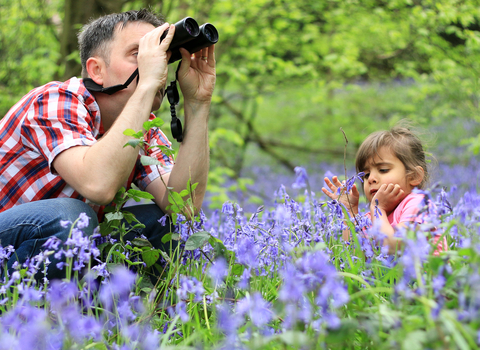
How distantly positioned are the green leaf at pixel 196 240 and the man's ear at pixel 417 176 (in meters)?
1.07

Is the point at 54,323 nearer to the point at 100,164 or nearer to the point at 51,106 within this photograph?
the point at 100,164

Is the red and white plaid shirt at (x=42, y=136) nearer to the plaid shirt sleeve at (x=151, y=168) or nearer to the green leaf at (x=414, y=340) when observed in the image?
the plaid shirt sleeve at (x=151, y=168)

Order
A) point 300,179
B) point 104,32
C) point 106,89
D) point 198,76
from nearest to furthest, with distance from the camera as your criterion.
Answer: point 300,179
point 106,89
point 104,32
point 198,76

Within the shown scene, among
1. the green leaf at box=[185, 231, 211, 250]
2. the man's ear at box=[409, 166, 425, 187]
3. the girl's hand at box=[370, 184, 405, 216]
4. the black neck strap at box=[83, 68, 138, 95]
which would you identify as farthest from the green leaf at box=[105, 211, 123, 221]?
the man's ear at box=[409, 166, 425, 187]

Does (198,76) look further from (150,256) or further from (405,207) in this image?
(405,207)

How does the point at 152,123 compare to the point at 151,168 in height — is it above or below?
above

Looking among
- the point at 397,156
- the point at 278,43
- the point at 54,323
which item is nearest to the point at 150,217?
the point at 54,323

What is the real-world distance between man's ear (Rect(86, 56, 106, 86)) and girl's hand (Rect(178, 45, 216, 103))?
1.17 feet

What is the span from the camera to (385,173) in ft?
6.59

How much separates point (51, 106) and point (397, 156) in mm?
1545

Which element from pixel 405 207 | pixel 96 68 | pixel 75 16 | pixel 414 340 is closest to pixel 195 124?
pixel 96 68

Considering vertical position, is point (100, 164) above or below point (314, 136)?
above

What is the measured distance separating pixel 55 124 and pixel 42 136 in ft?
0.24

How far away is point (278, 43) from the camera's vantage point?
6031mm
